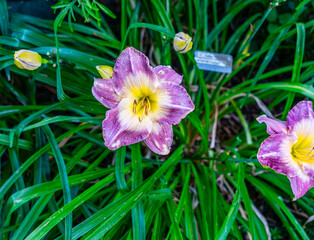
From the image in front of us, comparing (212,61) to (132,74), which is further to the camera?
(212,61)

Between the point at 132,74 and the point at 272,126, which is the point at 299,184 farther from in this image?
the point at 132,74

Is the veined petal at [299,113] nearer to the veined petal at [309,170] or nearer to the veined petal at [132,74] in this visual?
the veined petal at [309,170]

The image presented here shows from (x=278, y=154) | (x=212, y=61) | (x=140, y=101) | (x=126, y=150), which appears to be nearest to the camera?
(x=278, y=154)

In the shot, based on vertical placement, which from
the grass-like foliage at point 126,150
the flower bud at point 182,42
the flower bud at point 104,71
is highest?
the flower bud at point 182,42

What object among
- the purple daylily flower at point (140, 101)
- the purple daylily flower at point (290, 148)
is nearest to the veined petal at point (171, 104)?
the purple daylily flower at point (140, 101)

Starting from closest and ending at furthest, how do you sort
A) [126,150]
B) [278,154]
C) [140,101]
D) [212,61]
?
[278,154] < [140,101] < [212,61] < [126,150]

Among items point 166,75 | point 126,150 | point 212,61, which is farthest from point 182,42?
point 126,150

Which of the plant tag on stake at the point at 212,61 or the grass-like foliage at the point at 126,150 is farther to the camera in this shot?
the plant tag on stake at the point at 212,61
